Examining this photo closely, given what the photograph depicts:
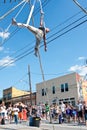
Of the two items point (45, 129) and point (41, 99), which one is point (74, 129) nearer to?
point (45, 129)

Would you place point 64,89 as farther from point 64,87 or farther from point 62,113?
point 62,113

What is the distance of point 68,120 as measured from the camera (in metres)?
21.7

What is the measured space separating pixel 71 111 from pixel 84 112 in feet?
8.57

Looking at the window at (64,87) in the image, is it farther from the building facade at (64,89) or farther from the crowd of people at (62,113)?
the crowd of people at (62,113)

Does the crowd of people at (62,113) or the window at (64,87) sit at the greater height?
the window at (64,87)

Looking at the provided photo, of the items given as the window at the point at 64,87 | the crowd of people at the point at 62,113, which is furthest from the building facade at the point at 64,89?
the crowd of people at the point at 62,113

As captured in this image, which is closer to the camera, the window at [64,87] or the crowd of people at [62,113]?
the crowd of people at [62,113]

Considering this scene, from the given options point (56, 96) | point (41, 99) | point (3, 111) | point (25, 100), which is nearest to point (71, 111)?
point (3, 111)

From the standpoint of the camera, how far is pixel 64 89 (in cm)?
4656

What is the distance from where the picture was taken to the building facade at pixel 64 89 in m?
43.9

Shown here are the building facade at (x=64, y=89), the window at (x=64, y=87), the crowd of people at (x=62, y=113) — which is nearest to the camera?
the crowd of people at (x=62, y=113)

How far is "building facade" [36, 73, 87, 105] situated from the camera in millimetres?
43938

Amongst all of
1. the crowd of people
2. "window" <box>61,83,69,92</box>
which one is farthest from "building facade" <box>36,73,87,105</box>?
the crowd of people

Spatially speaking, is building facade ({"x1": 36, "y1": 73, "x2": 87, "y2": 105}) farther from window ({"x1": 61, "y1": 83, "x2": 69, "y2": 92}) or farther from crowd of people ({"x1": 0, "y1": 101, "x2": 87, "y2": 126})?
crowd of people ({"x1": 0, "y1": 101, "x2": 87, "y2": 126})
